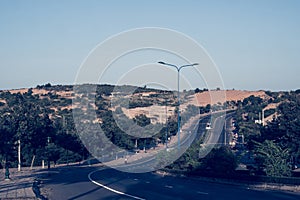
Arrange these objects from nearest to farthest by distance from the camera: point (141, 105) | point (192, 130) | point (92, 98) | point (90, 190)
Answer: point (90, 190) < point (192, 130) < point (141, 105) < point (92, 98)

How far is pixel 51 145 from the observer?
180 feet

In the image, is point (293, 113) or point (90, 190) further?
point (293, 113)

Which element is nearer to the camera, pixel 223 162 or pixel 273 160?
pixel 273 160

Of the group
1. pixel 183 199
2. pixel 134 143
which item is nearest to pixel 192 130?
pixel 134 143

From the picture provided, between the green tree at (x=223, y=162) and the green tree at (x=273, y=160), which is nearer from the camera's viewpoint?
the green tree at (x=273, y=160)

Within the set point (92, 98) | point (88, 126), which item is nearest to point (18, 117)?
point (88, 126)

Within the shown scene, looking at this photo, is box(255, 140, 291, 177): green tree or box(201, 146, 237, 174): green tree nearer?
box(255, 140, 291, 177): green tree

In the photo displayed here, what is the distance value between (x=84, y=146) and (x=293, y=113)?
31259mm

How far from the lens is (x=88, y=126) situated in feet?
218

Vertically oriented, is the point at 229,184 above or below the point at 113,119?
below

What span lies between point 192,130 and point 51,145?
24449 millimetres

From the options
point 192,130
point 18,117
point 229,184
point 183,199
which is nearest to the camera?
point 183,199

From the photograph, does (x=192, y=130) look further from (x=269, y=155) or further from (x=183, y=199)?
(x=183, y=199)

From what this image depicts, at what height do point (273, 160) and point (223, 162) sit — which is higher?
point (273, 160)
